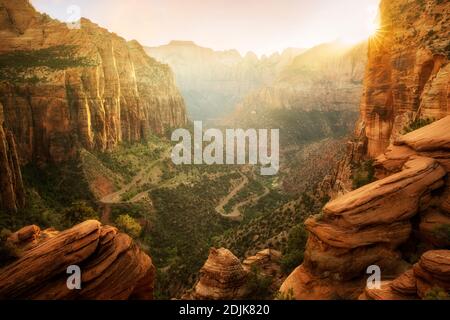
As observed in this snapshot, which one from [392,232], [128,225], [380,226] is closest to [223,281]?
[380,226]

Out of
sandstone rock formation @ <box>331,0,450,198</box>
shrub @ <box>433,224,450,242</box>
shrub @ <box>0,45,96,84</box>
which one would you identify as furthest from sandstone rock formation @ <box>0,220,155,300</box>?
shrub @ <box>0,45,96,84</box>

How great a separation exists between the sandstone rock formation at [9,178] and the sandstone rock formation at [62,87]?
17.8 m

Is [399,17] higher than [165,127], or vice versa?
[399,17]

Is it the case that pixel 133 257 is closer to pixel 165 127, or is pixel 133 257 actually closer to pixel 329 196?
pixel 329 196

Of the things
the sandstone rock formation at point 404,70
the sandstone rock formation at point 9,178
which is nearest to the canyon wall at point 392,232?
the sandstone rock formation at point 404,70

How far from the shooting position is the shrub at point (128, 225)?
64.7 metres

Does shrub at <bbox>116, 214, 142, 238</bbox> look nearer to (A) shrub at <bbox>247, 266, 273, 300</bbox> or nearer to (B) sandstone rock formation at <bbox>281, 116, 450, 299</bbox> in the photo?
(A) shrub at <bbox>247, 266, 273, 300</bbox>

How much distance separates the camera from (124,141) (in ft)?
340

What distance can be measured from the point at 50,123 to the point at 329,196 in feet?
205

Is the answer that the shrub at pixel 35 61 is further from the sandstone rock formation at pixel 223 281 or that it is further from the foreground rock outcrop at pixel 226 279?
the sandstone rock formation at pixel 223 281

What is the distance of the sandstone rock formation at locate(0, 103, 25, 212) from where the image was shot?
5281 cm

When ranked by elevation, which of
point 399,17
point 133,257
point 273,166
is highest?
point 399,17

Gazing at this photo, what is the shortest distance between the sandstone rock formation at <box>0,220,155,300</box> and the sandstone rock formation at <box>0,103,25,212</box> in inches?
1442
